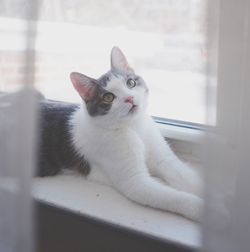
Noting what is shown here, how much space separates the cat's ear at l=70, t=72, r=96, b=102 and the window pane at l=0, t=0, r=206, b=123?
6cm

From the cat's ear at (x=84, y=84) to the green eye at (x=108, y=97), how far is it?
0.03 m

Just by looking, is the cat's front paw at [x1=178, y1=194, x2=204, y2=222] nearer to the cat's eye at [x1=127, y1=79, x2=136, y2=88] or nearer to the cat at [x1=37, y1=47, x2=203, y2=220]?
the cat at [x1=37, y1=47, x2=203, y2=220]

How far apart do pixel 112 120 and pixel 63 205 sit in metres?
0.24

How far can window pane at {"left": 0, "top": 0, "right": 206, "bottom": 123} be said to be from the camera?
2.38ft

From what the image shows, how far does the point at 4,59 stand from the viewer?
28.9 inches

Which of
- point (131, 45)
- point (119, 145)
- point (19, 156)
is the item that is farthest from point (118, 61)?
point (19, 156)

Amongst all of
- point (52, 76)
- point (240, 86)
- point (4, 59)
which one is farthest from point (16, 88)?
point (240, 86)

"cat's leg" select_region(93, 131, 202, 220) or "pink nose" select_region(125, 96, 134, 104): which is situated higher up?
"pink nose" select_region(125, 96, 134, 104)

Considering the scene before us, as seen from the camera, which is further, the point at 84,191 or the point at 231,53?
the point at 84,191

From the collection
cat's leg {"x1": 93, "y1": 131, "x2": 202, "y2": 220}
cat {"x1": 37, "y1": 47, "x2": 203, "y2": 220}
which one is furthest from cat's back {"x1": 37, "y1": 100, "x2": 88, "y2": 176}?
cat's leg {"x1": 93, "y1": 131, "x2": 202, "y2": 220}

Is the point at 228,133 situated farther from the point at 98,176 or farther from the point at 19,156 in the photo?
the point at 98,176

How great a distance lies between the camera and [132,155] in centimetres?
95

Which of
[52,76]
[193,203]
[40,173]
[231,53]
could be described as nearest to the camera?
[231,53]

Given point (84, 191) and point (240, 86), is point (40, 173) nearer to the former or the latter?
point (84, 191)
